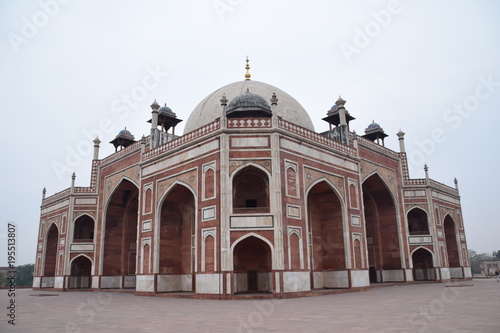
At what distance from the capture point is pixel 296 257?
15.7 m

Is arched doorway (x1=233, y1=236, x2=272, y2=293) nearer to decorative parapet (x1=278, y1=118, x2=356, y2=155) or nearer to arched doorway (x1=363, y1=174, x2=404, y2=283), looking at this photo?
decorative parapet (x1=278, y1=118, x2=356, y2=155)

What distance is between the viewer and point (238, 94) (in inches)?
915

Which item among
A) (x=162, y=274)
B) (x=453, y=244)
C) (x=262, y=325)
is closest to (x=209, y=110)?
(x=162, y=274)

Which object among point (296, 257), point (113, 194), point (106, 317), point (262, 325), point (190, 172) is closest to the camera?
point (262, 325)

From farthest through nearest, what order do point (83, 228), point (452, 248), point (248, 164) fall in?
point (452, 248)
point (83, 228)
point (248, 164)

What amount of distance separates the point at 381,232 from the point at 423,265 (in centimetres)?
412

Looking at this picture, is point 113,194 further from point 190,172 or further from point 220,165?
point 220,165

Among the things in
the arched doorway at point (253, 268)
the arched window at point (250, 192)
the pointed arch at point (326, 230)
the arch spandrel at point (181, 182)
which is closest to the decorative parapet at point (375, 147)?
the pointed arch at point (326, 230)

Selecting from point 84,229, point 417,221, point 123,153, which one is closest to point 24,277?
point 84,229

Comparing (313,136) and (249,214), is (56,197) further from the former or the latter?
(313,136)

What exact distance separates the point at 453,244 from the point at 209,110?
21.0 m

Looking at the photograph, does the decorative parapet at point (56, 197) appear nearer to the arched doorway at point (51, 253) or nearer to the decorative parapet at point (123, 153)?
the arched doorway at point (51, 253)

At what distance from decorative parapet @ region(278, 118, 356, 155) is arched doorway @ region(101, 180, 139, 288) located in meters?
11.6

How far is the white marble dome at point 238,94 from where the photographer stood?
22891 millimetres
